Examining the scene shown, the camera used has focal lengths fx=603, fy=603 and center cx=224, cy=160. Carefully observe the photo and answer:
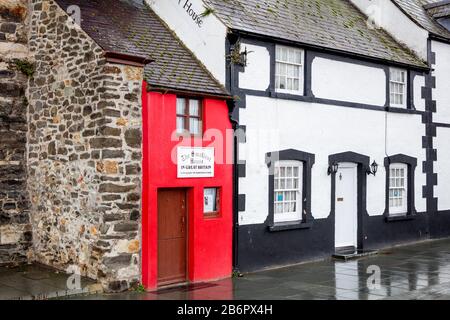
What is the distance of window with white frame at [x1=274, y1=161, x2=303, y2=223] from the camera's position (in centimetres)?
1426

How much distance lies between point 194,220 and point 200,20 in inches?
180

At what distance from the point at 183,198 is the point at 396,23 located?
34.1 ft

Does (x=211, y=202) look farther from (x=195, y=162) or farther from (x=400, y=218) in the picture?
(x=400, y=218)

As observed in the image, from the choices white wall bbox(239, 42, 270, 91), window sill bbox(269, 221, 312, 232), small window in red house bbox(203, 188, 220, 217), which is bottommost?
window sill bbox(269, 221, 312, 232)

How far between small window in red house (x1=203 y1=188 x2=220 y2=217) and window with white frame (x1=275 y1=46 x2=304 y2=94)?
3.09m

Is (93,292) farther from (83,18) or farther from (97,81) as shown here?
(83,18)

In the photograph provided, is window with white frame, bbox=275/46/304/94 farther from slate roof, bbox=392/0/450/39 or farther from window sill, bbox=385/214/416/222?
slate roof, bbox=392/0/450/39

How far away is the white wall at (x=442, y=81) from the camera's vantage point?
1886cm

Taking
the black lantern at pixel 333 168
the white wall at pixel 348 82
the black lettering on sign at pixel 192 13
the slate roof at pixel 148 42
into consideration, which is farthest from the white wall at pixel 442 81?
the slate roof at pixel 148 42

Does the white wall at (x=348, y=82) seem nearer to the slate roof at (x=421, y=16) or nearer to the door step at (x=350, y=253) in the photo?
the slate roof at (x=421, y=16)

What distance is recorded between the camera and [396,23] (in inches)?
748

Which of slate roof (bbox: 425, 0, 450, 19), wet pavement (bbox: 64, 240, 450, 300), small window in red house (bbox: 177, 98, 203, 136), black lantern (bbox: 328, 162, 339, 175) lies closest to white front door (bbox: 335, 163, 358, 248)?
black lantern (bbox: 328, 162, 339, 175)

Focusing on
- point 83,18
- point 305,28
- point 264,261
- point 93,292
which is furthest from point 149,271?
point 305,28

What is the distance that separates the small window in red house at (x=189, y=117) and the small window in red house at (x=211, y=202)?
49.8 inches
